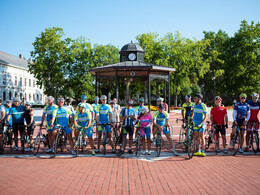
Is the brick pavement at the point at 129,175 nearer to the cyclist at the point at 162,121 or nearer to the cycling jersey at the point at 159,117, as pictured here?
the cyclist at the point at 162,121

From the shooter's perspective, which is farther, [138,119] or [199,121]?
[138,119]

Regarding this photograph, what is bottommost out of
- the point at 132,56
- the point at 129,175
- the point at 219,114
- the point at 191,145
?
the point at 129,175

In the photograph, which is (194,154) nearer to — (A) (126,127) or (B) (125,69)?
(A) (126,127)

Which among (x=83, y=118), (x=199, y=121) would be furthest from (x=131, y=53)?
(x=199, y=121)

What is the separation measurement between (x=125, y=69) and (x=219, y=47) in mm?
47180

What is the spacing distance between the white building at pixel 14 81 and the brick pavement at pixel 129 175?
4553 centimetres

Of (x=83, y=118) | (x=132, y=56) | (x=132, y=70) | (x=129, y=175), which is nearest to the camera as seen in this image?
(x=129, y=175)

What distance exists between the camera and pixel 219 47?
57.8m

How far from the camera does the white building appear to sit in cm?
5494

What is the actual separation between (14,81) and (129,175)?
6106 cm

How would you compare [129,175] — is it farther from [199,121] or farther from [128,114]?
[199,121]

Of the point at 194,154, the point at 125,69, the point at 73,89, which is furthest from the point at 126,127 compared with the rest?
the point at 73,89

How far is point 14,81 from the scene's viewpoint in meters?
59.7

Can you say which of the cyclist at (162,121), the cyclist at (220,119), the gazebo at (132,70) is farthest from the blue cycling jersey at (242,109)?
the gazebo at (132,70)
